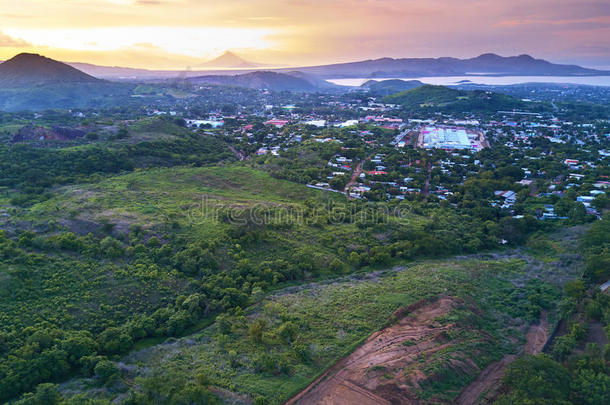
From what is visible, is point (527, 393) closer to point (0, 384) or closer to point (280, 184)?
point (0, 384)

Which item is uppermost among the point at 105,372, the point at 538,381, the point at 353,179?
the point at 353,179

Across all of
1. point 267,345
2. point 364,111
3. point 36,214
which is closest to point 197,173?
point 36,214

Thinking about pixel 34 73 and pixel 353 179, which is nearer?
pixel 353 179

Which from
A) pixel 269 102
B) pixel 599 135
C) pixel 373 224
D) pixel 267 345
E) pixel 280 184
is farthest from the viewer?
pixel 269 102

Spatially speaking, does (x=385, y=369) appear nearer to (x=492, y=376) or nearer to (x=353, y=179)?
(x=492, y=376)

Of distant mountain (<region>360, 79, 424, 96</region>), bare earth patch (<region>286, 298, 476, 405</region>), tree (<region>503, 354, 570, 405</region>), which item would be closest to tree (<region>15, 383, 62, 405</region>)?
bare earth patch (<region>286, 298, 476, 405</region>)

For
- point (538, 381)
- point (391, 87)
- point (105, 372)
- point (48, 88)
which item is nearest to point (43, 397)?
point (105, 372)

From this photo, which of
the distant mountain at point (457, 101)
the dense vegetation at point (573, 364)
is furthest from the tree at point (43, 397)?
the distant mountain at point (457, 101)
